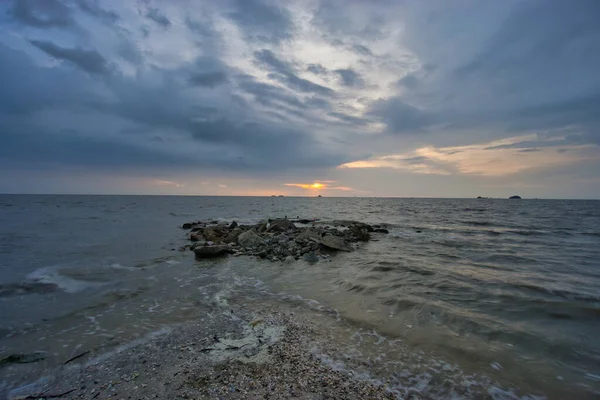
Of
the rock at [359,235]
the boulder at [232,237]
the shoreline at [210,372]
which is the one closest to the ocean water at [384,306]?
the shoreline at [210,372]

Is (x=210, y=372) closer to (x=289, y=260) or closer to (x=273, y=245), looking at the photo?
(x=289, y=260)

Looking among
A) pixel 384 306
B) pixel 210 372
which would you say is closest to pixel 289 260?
pixel 384 306

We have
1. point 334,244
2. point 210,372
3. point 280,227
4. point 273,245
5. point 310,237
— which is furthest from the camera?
point 280,227

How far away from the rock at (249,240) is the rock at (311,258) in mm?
4427

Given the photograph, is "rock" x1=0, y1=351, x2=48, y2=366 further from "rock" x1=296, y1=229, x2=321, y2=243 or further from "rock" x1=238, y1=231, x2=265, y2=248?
"rock" x1=296, y1=229, x2=321, y2=243

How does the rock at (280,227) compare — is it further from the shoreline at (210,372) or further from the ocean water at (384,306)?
the shoreline at (210,372)

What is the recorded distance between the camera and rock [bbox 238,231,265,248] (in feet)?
63.9

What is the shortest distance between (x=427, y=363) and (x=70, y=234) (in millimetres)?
31371

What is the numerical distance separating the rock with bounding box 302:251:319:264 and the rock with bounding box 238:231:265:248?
174 inches

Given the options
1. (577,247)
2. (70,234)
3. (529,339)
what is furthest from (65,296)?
(577,247)

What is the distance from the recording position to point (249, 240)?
65.2ft

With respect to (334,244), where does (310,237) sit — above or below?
above

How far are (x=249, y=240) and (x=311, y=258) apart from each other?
563 cm

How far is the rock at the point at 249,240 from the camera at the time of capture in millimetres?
19484
